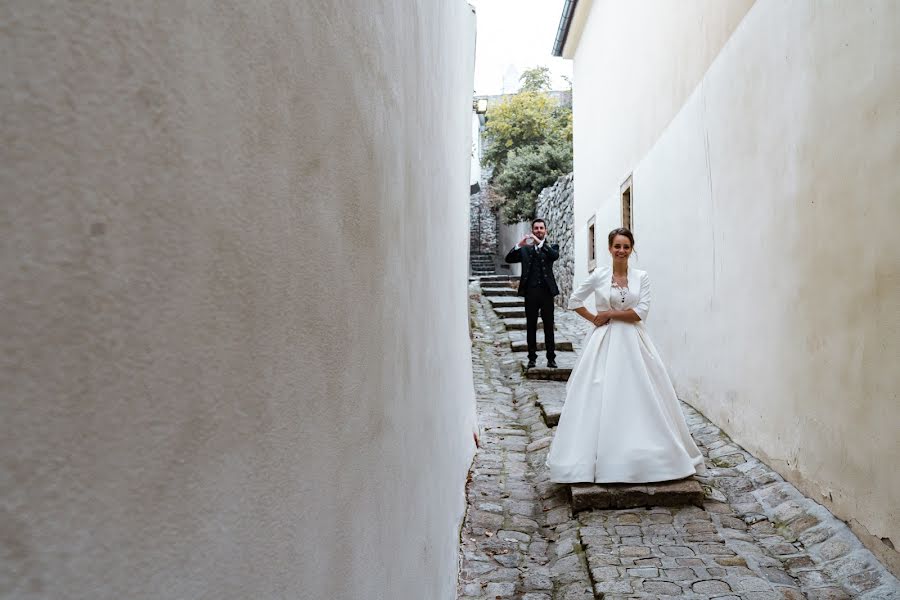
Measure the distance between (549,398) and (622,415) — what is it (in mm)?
2609

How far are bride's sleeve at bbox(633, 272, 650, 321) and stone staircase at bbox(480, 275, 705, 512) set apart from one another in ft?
3.90

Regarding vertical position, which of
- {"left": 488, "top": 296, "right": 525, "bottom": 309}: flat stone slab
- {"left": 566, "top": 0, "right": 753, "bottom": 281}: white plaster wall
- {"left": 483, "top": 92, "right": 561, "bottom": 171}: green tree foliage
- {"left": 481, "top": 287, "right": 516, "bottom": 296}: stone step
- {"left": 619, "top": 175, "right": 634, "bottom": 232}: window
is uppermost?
{"left": 483, "top": 92, "right": 561, "bottom": 171}: green tree foliage

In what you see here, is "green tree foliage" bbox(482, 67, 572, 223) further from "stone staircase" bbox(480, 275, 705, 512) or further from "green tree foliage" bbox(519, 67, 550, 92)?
"stone staircase" bbox(480, 275, 705, 512)

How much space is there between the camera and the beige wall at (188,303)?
544 millimetres

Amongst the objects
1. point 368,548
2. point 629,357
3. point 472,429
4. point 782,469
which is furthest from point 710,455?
point 368,548

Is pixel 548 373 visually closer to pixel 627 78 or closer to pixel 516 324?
pixel 516 324

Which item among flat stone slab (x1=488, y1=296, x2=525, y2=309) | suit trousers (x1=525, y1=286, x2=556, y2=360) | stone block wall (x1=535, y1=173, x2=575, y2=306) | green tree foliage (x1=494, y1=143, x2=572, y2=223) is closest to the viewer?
suit trousers (x1=525, y1=286, x2=556, y2=360)

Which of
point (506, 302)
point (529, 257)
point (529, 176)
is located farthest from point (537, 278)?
point (529, 176)

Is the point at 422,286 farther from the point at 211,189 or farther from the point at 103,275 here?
the point at 103,275

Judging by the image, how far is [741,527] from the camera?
13.8 feet

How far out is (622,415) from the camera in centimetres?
475

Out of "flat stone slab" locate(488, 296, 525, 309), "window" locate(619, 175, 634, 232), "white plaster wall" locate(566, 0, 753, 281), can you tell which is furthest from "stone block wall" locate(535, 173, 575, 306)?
"window" locate(619, 175, 634, 232)

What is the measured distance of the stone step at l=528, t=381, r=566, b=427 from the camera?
6570mm

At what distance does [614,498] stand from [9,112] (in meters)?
4.51
